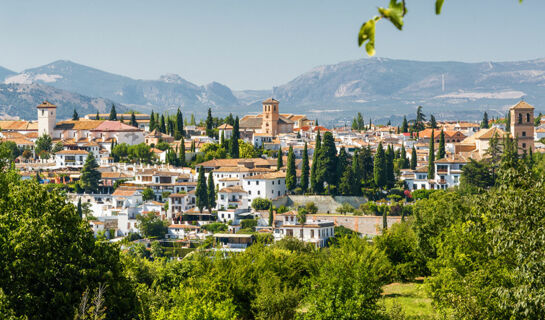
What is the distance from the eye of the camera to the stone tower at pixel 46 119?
300 ft

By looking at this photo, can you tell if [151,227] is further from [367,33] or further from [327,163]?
[367,33]

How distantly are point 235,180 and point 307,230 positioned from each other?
1411cm

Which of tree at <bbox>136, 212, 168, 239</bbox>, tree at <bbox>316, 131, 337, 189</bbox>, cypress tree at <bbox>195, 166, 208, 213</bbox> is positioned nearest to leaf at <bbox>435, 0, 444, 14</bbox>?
tree at <bbox>136, 212, 168, 239</bbox>

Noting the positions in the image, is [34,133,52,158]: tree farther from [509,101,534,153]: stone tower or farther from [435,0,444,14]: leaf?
[435,0,444,14]: leaf

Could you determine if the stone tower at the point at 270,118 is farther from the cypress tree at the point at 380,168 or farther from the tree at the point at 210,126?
the cypress tree at the point at 380,168

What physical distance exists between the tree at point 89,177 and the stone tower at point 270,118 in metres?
30.2

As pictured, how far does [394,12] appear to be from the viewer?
13.2 feet

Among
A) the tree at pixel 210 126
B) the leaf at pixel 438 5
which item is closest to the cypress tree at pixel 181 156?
the tree at pixel 210 126

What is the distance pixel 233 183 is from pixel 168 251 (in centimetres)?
1357

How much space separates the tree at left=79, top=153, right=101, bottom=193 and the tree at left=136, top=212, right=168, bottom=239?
9.07 metres

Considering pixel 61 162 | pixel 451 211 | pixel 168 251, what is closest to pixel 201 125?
pixel 61 162

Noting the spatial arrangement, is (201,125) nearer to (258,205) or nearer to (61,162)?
(61,162)

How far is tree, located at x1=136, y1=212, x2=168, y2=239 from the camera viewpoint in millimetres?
60438

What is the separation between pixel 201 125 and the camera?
102 metres
